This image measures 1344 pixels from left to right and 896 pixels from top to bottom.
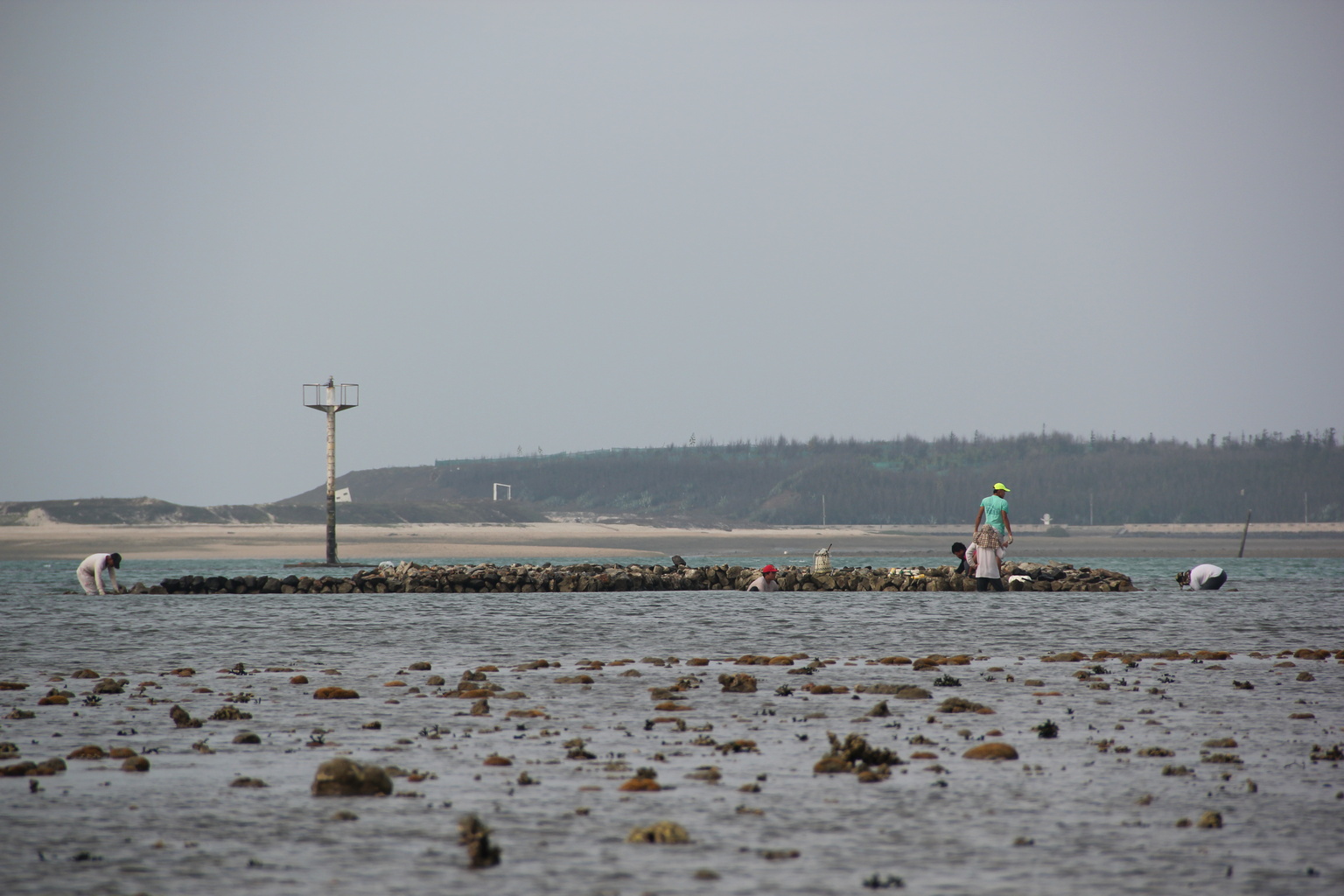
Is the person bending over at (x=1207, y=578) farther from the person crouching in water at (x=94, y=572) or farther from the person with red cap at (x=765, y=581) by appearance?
the person crouching in water at (x=94, y=572)

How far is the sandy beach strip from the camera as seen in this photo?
89.4m

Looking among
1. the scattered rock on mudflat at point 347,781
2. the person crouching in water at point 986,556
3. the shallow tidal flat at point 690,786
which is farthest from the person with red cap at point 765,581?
the scattered rock on mudflat at point 347,781

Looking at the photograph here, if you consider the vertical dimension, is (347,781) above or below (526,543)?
above

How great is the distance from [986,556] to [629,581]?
15.2 m

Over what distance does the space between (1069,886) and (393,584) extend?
40.2 meters

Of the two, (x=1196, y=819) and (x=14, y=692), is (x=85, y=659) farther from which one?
(x=1196, y=819)

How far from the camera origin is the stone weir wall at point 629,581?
139ft

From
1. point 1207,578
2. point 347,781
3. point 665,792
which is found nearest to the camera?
point 347,781

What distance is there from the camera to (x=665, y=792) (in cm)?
971

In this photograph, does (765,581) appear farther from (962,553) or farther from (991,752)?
(991,752)

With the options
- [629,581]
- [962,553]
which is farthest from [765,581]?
[962,553]

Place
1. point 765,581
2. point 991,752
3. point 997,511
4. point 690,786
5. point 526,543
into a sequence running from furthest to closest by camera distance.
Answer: point 526,543 < point 765,581 < point 997,511 < point 991,752 < point 690,786

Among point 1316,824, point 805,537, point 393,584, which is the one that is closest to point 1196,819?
point 1316,824

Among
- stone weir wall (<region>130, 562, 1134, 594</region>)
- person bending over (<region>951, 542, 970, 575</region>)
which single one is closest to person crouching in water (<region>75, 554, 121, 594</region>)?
stone weir wall (<region>130, 562, 1134, 594</region>)
